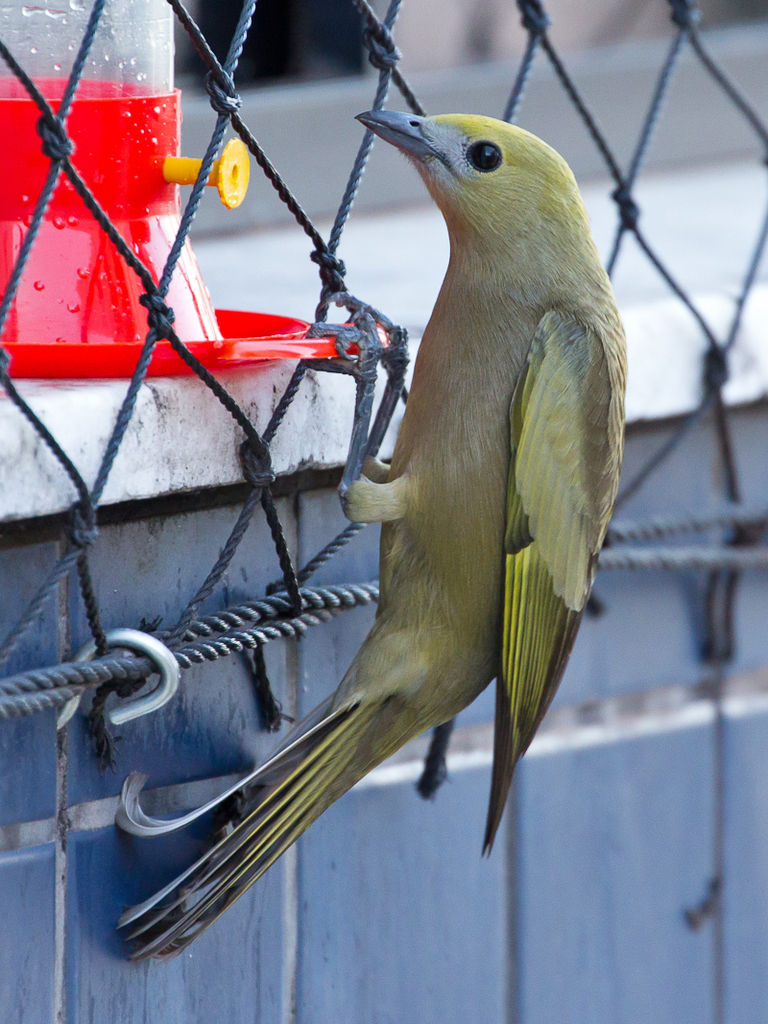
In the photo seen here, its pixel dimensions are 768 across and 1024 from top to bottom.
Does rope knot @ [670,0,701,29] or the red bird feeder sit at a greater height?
rope knot @ [670,0,701,29]

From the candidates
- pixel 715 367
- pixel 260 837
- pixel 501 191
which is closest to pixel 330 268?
pixel 501 191

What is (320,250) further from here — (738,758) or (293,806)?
(738,758)

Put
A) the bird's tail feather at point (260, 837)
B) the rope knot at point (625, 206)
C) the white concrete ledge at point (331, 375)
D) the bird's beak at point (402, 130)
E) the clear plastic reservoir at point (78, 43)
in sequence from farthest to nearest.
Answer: the rope knot at point (625, 206), the bird's beak at point (402, 130), the clear plastic reservoir at point (78, 43), the bird's tail feather at point (260, 837), the white concrete ledge at point (331, 375)

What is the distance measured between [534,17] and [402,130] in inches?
16.1

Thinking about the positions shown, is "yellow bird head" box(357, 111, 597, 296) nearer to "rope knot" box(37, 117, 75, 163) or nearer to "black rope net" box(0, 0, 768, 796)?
"black rope net" box(0, 0, 768, 796)

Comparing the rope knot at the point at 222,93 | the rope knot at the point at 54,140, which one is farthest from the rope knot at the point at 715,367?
the rope knot at the point at 54,140

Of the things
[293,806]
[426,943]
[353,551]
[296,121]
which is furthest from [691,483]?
[296,121]

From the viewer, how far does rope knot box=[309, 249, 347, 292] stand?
2.00 metres

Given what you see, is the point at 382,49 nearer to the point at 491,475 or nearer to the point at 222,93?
the point at 222,93

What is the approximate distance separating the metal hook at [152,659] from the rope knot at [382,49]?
900mm

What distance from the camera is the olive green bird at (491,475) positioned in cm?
200

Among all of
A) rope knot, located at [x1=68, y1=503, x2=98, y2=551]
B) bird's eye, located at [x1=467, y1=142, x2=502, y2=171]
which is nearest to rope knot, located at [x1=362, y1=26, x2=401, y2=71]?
bird's eye, located at [x1=467, y1=142, x2=502, y2=171]

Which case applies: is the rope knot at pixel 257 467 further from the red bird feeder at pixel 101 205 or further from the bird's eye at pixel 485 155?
the bird's eye at pixel 485 155

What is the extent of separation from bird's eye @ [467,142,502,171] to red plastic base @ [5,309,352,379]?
0.45 meters
